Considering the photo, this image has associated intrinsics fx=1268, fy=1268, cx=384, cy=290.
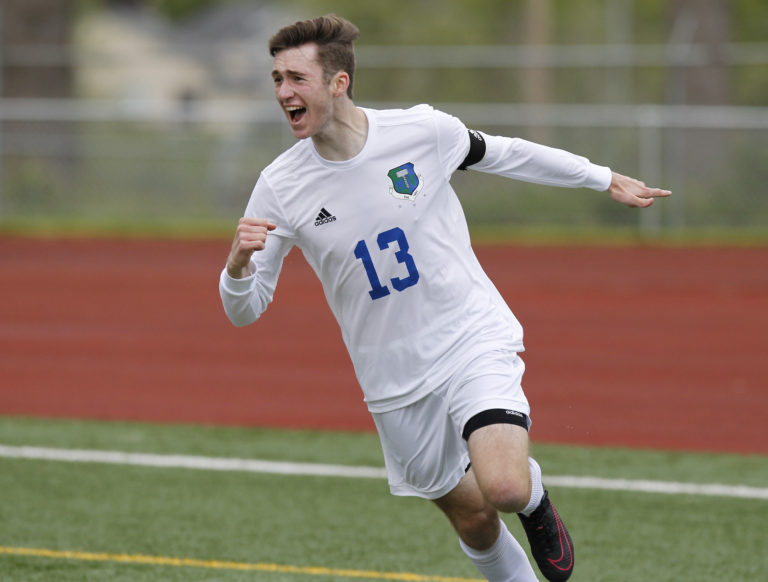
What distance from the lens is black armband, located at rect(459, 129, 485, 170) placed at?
5.09 meters

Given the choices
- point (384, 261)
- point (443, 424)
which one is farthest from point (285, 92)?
point (443, 424)

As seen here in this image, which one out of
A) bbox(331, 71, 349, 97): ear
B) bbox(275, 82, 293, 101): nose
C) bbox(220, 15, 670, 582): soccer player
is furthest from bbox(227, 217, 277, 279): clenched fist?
bbox(331, 71, 349, 97): ear

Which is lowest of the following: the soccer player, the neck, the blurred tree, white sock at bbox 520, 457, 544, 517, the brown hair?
the blurred tree

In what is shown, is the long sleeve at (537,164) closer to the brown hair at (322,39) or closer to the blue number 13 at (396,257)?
the blue number 13 at (396,257)

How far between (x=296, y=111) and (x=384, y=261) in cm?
65

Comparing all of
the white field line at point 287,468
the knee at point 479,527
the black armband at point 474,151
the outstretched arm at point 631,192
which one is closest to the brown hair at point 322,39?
the black armband at point 474,151

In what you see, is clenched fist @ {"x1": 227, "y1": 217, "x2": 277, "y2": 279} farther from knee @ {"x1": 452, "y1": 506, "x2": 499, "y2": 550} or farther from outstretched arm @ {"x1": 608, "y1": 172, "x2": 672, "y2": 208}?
outstretched arm @ {"x1": 608, "y1": 172, "x2": 672, "y2": 208}

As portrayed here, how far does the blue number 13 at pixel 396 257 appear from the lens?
4.73 meters

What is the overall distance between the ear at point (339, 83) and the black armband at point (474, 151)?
589 millimetres

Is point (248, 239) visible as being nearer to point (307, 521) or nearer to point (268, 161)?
point (307, 521)

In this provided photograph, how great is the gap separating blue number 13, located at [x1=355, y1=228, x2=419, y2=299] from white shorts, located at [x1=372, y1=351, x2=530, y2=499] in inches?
15.7

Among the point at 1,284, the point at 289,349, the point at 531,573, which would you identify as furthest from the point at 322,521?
the point at 1,284

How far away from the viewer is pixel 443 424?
4805mm

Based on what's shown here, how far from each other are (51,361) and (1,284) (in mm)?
4950
